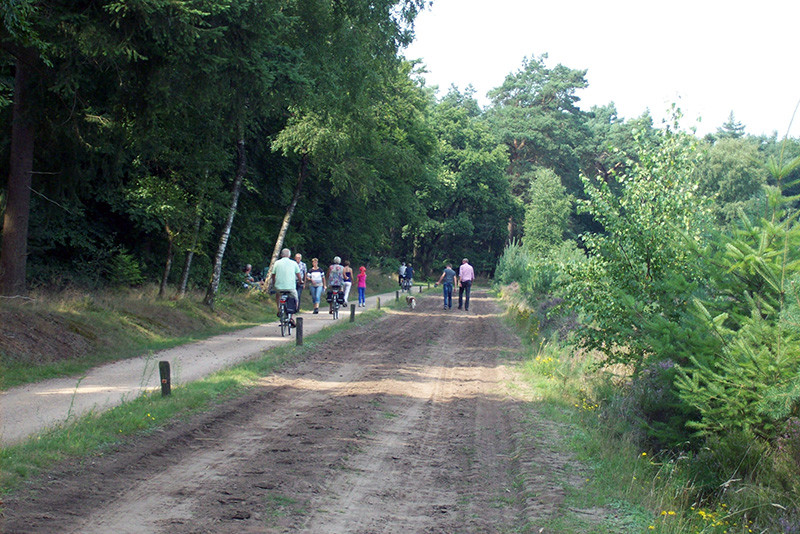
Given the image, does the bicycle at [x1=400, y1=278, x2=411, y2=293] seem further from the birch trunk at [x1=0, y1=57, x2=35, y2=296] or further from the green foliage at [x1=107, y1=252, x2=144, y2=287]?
the birch trunk at [x1=0, y1=57, x2=35, y2=296]

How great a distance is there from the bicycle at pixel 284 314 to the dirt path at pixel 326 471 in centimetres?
574

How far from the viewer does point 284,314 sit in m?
17.5

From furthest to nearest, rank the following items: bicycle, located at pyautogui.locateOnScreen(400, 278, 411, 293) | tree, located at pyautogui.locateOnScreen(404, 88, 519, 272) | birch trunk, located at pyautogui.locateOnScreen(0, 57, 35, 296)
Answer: tree, located at pyautogui.locateOnScreen(404, 88, 519, 272) → bicycle, located at pyautogui.locateOnScreen(400, 278, 411, 293) → birch trunk, located at pyautogui.locateOnScreen(0, 57, 35, 296)

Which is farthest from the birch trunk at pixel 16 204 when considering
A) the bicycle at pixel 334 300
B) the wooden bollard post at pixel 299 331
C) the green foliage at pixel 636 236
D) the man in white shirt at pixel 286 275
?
the bicycle at pixel 334 300

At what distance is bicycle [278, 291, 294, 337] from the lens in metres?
17.3

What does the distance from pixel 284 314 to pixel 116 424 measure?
32.6 feet

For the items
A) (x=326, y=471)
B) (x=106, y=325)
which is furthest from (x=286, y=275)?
(x=326, y=471)

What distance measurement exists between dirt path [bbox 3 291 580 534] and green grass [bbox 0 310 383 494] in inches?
8.6

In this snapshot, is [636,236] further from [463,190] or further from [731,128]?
[731,128]

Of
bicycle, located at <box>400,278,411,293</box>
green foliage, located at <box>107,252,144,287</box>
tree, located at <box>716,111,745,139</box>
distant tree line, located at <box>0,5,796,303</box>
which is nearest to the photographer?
distant tree line, located at <box>0,5,796,303</box>

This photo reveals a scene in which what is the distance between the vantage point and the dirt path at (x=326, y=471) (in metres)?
5.30

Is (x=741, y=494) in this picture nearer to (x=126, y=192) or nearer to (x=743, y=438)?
(x=743, y=438)

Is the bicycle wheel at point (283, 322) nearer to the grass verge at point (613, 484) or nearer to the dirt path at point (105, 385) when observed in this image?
the dirt path at point (105, 385)

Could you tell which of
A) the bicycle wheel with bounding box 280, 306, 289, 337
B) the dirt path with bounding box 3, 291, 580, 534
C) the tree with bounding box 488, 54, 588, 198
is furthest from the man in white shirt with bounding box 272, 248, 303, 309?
the tree with bounding box 488, 54, 588, 198
